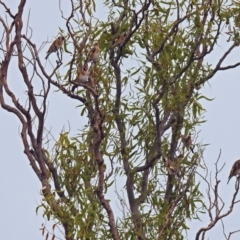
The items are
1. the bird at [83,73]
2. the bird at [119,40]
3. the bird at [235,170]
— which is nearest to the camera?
the bird at [83,73]

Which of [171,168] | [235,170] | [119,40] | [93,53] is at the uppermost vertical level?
[119,40]

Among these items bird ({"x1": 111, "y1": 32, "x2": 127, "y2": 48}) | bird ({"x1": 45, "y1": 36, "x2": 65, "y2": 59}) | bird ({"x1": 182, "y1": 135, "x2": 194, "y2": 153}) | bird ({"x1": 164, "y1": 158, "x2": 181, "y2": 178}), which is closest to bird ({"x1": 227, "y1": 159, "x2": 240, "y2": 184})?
bird ({"x1": 182, "y1": 135, "x2": 194, "y2": 153})

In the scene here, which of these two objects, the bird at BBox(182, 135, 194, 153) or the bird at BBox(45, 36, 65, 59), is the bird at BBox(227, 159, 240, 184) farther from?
the bird at BBox(45, 36, 65, 59)

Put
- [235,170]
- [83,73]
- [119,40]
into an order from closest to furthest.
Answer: [83,73] → [119,40] → [235,170]

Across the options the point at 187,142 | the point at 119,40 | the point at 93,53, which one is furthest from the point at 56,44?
the point at 187,142

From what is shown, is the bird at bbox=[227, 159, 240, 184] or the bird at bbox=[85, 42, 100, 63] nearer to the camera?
the bird at bbox=[85, 42, 100, 63]

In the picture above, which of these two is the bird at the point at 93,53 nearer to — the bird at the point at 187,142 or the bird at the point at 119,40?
the bird at the point at 119,40

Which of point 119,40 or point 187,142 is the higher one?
point 119,40

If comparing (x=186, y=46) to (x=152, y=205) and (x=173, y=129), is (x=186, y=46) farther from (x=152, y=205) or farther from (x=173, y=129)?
(x=152, y=205)

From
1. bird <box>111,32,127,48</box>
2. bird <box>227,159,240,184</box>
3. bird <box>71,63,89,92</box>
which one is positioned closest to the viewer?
bird <box>71,63,89,92</box>

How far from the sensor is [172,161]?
21.7ft

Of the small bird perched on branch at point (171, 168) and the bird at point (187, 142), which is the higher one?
the bird at point (187, 142)

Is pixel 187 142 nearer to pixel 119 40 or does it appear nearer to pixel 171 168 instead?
pixel 171 168

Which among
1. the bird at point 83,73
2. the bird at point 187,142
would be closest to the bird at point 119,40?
the bird at point 83,73
